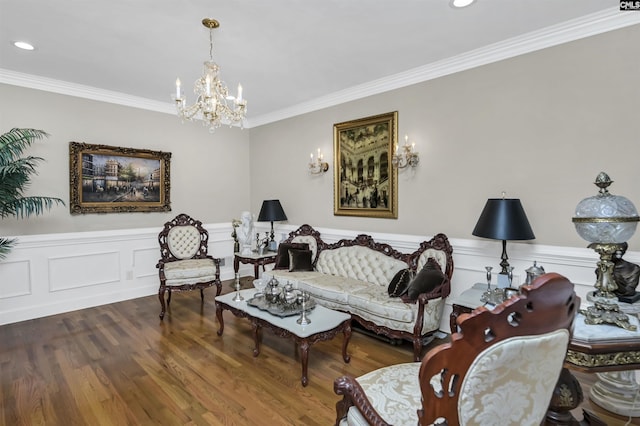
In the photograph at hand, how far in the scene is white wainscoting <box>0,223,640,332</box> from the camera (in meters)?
3.06

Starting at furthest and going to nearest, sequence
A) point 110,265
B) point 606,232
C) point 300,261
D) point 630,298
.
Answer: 1. point 110,265
2. point 300,261
3. point 630,298
4. point 606,232

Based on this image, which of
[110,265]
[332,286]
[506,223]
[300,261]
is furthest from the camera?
[110,265]

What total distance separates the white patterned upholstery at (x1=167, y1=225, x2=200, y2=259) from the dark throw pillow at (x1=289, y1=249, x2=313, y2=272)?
5.27 feet

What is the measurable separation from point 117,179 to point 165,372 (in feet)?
10.5

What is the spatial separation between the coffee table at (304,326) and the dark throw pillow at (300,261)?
1.25 metres

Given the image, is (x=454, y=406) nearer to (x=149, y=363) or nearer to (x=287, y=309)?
(x=287, y=309)

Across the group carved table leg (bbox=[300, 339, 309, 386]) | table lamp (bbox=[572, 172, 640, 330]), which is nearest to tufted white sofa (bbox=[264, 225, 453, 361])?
carved table leg (bbox=[300, 339, 309, 386])

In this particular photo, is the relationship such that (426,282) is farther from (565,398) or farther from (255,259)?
(255,259)

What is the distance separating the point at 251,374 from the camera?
2826mm

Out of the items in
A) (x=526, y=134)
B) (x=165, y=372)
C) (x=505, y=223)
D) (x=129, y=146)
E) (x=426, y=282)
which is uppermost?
(x=129, y=146)

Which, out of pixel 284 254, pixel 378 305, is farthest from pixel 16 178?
pixel 378 305

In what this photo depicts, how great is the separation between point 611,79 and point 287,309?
133 inches

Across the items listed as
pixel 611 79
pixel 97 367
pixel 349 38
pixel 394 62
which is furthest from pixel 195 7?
pixel 611 79

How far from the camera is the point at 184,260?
4.85 meters
